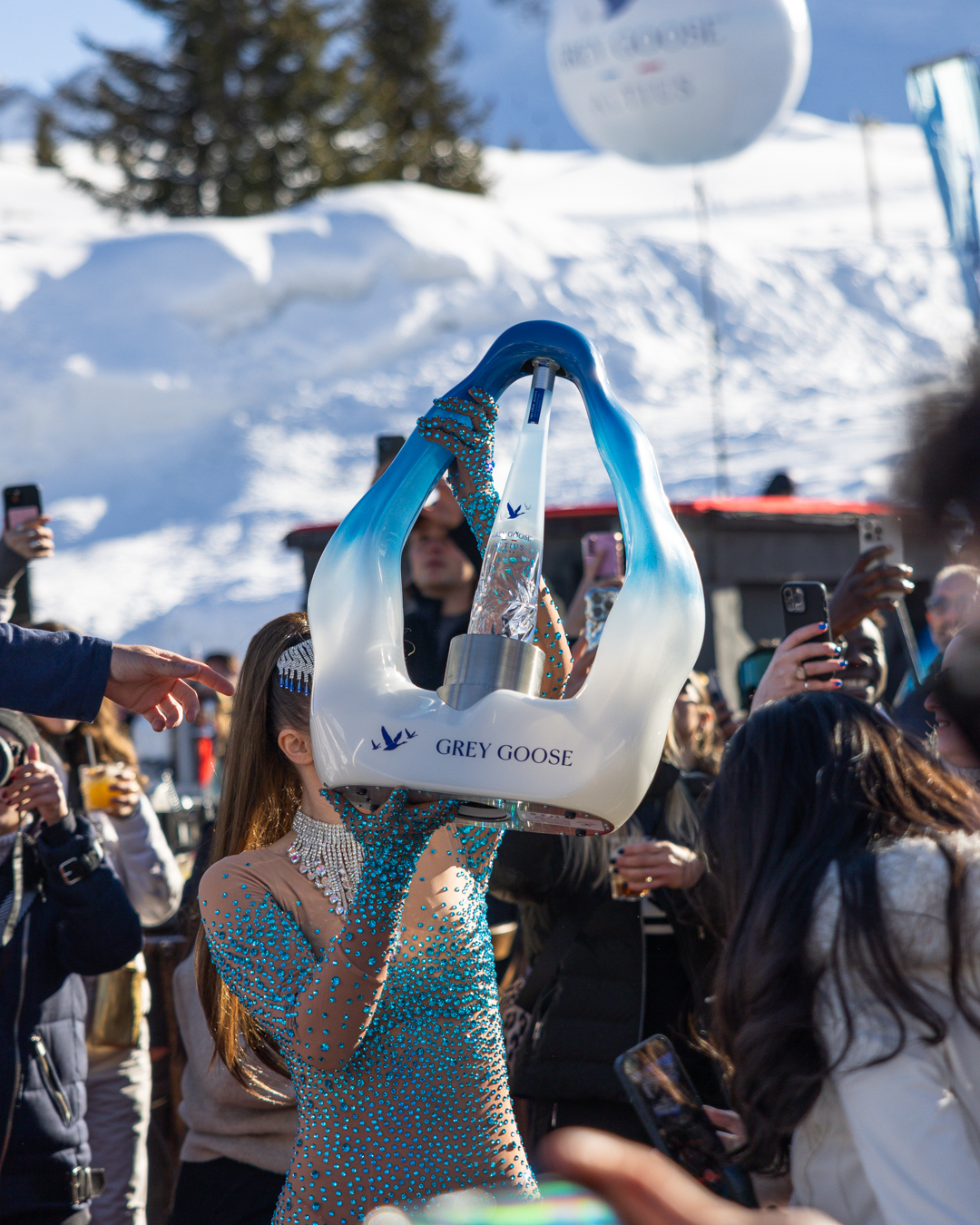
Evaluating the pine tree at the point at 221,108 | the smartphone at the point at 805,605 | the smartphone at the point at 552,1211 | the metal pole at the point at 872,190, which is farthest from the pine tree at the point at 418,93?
the smartphone at the point at 552,1211

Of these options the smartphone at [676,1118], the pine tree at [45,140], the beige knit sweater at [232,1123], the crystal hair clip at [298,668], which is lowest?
the beige knit sweater at [232,1123]

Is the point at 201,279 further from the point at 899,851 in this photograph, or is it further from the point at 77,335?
the point at 899,851

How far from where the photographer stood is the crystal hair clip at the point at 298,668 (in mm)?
1800

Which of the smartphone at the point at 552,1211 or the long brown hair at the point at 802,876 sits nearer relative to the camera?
the smartphone at the point at 552,1211

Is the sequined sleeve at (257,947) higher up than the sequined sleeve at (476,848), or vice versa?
the sequined sleeve at (476,848)

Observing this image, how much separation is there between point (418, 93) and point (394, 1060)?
1111 inches

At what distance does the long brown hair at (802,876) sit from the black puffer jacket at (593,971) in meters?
1.02

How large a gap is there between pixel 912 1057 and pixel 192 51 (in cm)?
2607

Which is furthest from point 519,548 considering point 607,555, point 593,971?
point 607,555

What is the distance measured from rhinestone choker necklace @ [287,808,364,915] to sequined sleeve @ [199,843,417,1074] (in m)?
0.09

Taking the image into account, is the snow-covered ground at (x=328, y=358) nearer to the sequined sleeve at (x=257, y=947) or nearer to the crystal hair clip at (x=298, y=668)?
the crystal hair clip at (x=298, y=668)

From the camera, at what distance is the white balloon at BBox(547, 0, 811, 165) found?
36.5ft

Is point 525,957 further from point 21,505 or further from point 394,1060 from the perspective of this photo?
point 21,505

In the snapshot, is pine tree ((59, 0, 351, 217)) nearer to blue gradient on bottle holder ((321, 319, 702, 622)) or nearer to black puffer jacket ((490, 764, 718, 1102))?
black puffer jacket ((490, 764, 718, 1102))
